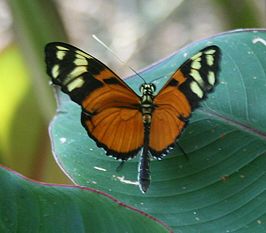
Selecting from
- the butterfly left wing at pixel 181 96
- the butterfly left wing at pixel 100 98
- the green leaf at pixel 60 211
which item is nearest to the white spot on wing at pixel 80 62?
the butterfly left wing at pixel 100 98

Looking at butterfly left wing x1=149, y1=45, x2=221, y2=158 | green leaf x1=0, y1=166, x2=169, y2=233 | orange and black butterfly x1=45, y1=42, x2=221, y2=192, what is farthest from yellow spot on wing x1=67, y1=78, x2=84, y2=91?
green leaf x1=0, y1=166, x2=169, y2=233

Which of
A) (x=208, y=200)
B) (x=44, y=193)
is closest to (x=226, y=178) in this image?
(x=208, y=200)

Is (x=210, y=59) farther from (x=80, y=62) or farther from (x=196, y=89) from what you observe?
(x=80, y=62)

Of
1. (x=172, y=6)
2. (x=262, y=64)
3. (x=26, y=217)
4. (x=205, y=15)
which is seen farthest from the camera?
(x=205, y=15)

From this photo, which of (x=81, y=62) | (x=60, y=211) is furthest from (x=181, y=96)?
(x=60, y=211)

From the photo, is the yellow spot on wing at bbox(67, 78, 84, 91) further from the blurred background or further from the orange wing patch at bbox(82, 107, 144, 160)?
the blurred background

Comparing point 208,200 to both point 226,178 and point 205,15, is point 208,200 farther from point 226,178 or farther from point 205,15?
point 205,15

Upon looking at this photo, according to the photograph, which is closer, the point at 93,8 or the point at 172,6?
the point at 172,6
